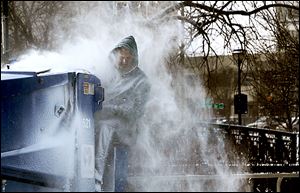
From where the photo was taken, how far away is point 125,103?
19.6ft

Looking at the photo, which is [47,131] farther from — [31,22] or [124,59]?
[31,22]

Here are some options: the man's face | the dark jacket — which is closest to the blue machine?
the dark jacket

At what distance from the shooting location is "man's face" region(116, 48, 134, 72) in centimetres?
626

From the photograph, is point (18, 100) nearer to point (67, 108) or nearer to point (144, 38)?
point (67, 108)

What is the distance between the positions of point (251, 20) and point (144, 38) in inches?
311

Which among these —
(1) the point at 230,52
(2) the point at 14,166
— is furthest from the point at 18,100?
(1) the point at 230,52

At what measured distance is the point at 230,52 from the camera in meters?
16.9

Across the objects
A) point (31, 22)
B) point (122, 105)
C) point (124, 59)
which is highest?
point (31, 22)

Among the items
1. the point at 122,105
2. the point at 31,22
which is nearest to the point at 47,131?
the point at 122,105

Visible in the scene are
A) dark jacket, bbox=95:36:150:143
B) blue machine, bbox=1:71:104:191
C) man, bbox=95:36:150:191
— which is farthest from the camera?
dark jacket, bbox=95:36:150:143

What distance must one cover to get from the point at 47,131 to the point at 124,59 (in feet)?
6.28

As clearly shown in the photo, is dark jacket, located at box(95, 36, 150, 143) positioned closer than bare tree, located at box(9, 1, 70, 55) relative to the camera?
Yes

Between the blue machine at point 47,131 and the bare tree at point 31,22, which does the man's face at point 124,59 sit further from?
the bare tree at point 31,22

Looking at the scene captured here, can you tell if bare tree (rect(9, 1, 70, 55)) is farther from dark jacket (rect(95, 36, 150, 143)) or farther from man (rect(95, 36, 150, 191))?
dark jacket (rect(95, 36, 150, 143))
